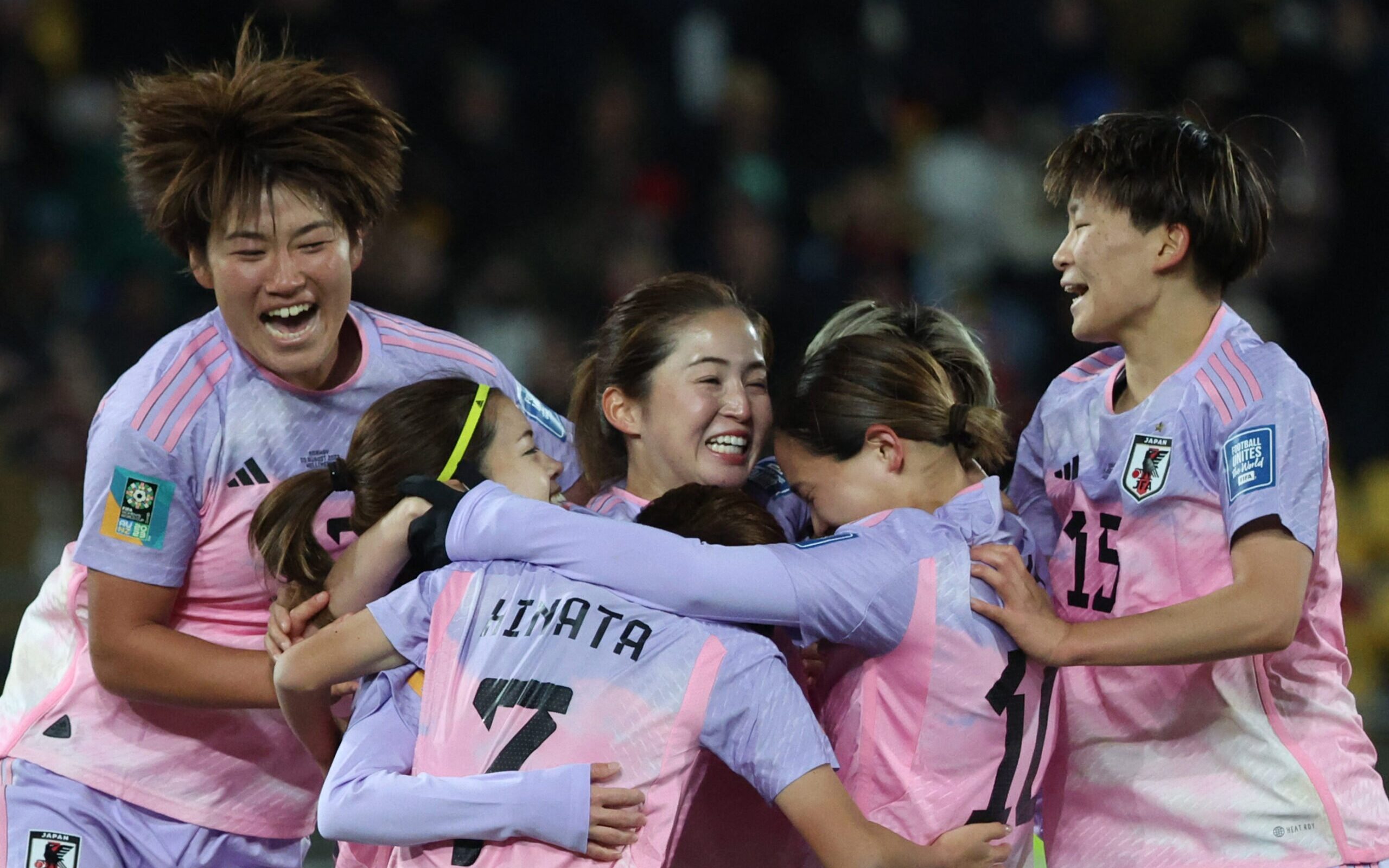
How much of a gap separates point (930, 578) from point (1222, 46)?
6.49 meters

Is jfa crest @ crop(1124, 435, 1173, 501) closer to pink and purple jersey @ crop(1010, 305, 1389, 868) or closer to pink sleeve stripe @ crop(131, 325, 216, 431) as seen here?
pink and purple jersey @ crop(1010, 305, 1389, 868)

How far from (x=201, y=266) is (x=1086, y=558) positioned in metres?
1.98

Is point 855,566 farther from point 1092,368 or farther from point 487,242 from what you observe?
point 487,242

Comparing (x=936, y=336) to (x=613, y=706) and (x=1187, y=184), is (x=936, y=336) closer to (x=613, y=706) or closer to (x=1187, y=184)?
(x=1187, y=184)

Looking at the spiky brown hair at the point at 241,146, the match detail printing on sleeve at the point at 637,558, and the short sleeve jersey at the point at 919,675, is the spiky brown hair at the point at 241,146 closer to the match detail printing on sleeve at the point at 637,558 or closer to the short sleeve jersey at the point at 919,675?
the match detail printing on sleeve at the point at 637,558

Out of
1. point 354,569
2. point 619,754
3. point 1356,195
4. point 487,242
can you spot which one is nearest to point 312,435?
point 354,569

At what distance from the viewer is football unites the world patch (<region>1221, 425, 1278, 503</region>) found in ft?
9.26

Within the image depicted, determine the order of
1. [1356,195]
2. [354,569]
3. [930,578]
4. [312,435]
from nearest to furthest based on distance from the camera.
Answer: [930,578]
[354,569]
[312,435]
[1356,195]

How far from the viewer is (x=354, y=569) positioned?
3.05m

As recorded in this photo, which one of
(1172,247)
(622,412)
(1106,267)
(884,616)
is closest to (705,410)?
(622,412)

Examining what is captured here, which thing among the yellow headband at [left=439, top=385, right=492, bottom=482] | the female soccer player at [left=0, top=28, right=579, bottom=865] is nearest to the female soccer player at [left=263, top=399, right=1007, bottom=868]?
the yellow headband at [left=439, top=385, right=492, bottom=482]

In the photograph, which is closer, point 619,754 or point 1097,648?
point 619,754

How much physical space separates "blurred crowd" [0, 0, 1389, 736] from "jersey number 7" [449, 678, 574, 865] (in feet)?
15.2

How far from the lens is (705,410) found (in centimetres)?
338
